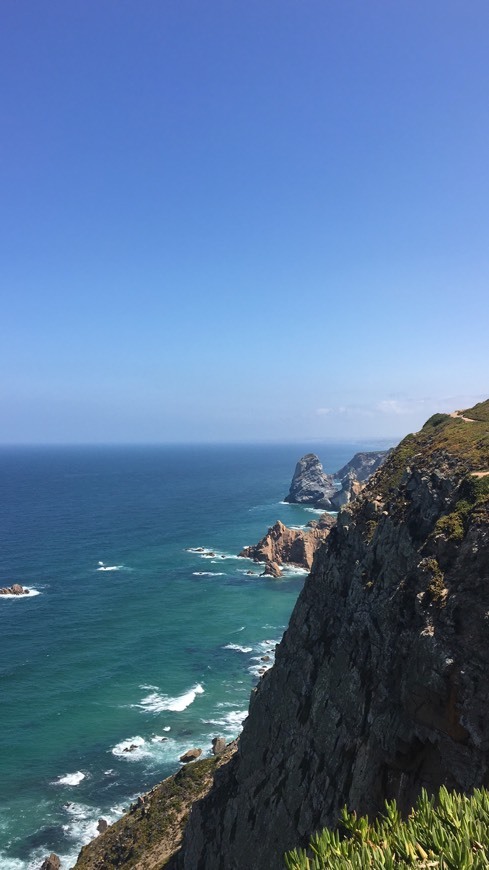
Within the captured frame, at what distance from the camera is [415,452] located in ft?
131

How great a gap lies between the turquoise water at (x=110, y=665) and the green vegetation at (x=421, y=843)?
44.5 m

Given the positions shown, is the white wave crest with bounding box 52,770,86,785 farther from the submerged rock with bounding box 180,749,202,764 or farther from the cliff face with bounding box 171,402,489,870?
the cliff face with bounding box 171,402,489,870

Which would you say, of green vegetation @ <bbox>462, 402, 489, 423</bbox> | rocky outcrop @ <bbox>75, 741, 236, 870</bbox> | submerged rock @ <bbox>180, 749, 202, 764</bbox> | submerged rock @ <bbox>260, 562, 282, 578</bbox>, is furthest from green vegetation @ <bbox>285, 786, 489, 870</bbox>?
submerged rock @ <bbox>260, 562, 282, 578</bbox>

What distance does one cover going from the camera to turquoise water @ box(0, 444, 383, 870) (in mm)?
54125

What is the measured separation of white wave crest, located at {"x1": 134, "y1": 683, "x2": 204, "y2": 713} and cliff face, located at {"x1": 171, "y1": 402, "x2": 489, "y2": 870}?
30.2m

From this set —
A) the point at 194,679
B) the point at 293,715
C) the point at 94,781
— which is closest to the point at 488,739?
the point at 293,715

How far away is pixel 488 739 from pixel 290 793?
647 inches

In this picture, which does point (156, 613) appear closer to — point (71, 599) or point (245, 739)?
point (71, 599)

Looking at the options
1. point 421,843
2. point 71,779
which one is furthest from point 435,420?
point 71,779

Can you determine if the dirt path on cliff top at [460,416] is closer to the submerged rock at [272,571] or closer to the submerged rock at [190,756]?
the submerged rock at [190,756]

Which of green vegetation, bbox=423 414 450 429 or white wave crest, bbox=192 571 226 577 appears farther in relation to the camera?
white wave crest, bbox=192 571 226 577

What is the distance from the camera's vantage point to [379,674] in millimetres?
26625

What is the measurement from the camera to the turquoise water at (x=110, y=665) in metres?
54.1

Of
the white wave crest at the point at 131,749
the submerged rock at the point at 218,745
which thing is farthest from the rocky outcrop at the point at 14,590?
the submerged rock at the point at 218,745
